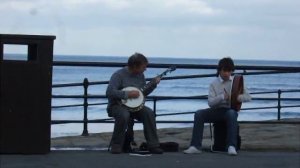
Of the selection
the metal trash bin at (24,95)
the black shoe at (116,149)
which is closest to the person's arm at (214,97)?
the black shoe at (116,149)

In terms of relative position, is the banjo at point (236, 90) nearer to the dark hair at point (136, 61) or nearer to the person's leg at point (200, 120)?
the person's leg at point (200, 120)

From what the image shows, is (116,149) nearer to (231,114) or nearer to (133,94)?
(133,94)

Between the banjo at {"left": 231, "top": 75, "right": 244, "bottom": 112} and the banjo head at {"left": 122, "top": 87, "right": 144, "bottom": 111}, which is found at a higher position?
the banjo at {"left": 231, "top": 75, "right": 244, "bottom": 112}

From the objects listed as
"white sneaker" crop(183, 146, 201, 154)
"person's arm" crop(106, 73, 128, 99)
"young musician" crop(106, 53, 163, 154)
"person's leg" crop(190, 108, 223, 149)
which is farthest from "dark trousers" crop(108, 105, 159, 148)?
"person's leg" crop(190, 108, 223, 149)

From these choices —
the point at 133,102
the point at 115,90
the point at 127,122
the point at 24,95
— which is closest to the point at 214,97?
the point at 133,102

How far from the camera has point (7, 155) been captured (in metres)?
8.72

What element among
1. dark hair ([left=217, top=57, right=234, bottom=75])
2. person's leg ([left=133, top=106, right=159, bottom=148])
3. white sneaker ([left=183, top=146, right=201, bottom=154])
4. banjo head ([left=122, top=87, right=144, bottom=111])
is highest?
dark hair ([left=217, top=57, right=234, bottom=75])

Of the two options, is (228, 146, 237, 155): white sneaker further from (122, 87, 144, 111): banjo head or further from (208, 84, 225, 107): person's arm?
(122, 87, 144, 111): banjo head

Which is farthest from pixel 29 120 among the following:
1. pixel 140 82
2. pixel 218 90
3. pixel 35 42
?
pixel 218 90

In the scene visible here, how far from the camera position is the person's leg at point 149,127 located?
9109mm

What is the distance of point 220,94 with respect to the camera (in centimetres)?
922

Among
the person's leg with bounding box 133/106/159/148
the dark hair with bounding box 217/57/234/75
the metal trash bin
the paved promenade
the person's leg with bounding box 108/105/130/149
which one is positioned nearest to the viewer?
the paved promenade

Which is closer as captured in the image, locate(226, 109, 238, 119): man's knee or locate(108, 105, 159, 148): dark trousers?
locate(108, 105, 159, 148): dark trousers

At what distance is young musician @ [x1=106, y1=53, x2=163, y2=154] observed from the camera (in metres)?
9.02
